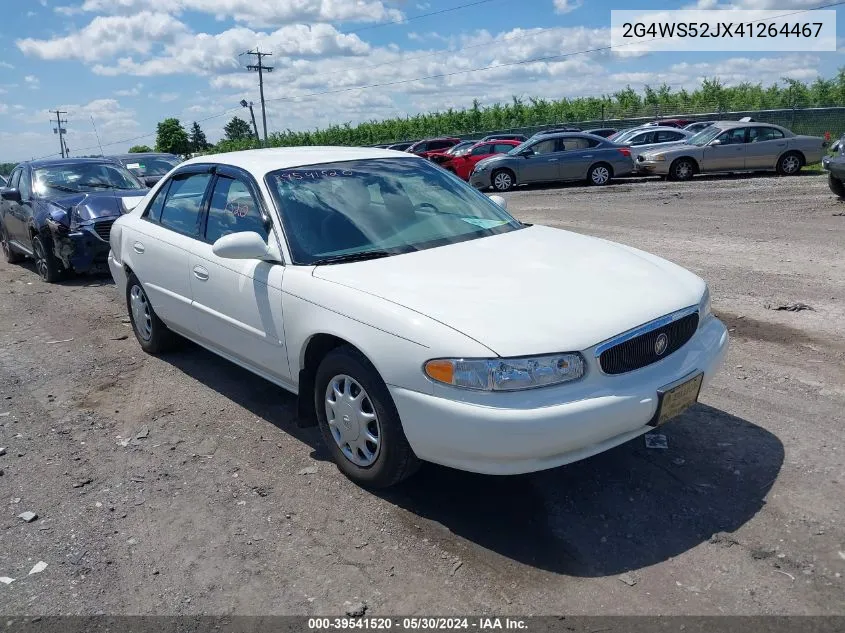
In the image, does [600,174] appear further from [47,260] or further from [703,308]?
[703,308]

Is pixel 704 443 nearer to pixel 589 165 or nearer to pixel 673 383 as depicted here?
→ pixel 673 383

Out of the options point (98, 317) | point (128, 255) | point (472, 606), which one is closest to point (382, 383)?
point (472, 606)

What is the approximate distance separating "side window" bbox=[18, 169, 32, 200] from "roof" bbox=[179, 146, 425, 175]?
6.36 meters

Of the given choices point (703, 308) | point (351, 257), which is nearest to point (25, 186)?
point (351, 257)

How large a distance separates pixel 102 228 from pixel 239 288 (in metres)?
6.16

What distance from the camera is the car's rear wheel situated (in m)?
20.3

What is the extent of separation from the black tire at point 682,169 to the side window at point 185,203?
17.5 m

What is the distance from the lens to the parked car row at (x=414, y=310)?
3156 mm

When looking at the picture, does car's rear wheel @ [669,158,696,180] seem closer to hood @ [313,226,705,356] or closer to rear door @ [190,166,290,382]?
hood @ [313,226,705,356]

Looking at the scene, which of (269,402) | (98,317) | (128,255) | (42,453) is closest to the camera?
(42,453)

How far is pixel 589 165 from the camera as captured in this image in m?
20.7

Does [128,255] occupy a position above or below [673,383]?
above

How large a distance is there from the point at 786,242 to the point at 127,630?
9617mm

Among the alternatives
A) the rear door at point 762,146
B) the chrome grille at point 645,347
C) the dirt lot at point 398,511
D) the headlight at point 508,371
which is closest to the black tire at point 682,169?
the rear door at point 762,146
